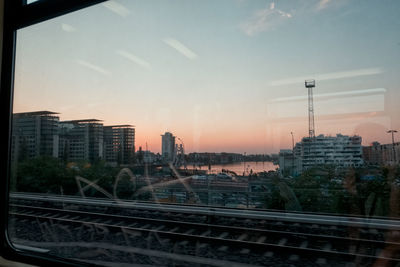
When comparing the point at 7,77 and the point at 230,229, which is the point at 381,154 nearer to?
the point at 230,229

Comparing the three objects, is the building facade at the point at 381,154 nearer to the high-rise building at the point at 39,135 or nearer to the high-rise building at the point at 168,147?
the high-rise building at the point at 168,147

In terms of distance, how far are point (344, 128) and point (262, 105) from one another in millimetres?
725

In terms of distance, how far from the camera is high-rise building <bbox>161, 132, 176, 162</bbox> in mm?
2859

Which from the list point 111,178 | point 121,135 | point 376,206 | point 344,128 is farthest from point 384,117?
point 111,178

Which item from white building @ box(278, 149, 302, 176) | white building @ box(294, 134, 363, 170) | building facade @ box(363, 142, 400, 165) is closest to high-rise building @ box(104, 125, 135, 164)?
white building @ box(278, 149, 302, 176)

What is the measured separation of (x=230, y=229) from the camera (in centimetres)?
281

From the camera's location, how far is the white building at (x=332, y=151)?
2.18m

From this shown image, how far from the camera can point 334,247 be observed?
226 centimetres

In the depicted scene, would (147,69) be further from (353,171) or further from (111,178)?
(353,171)

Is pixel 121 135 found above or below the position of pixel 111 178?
above

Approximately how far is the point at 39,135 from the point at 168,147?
137 centimetres

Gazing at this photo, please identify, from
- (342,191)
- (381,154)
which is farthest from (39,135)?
(381,154)

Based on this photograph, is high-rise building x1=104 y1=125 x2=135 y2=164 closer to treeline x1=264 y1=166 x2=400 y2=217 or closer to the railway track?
the railway track

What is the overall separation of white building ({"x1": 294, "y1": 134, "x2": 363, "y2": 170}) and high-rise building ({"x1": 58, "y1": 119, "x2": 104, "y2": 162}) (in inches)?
82.5
